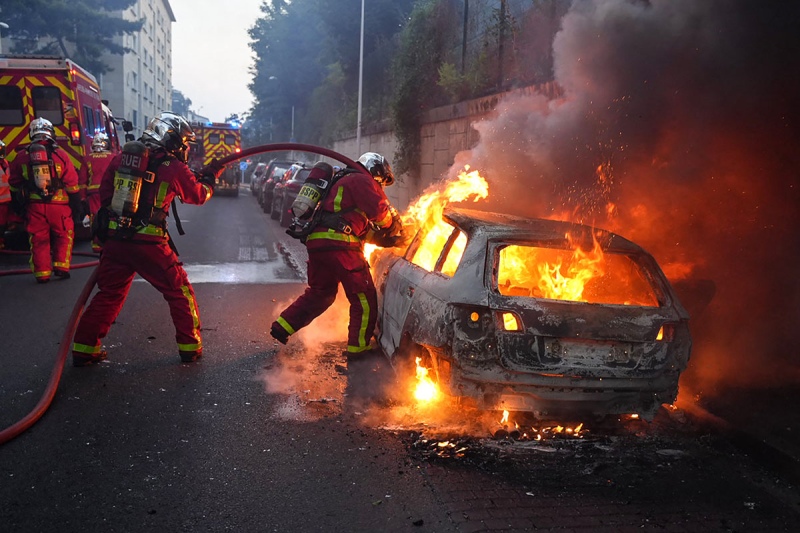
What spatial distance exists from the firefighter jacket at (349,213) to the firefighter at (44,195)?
4.76 m

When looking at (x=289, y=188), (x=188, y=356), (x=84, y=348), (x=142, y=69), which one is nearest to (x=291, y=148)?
(x=188, y=356)

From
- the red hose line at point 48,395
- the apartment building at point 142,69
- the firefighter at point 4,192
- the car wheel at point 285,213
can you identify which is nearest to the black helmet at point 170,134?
the red hose line at point 48,395

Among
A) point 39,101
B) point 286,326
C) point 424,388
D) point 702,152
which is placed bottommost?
point 424,388

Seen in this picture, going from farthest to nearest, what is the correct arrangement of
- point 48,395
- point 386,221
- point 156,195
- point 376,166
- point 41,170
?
point 41,170 < point 376,166 < point 386,221 < point 156,195 < point 48,395

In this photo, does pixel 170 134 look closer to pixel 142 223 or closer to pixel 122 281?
pixel 142 223

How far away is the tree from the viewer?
29.1m

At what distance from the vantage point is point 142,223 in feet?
17.5

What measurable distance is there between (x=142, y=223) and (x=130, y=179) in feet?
1.14

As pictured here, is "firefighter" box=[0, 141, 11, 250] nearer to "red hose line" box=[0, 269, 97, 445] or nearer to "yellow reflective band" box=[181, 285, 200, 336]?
"red hose line" box=[0, 269, 97, 445]

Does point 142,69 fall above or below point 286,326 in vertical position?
above

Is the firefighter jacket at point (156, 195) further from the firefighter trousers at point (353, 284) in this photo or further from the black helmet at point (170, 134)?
the firefighter trousers at point (353, 284)

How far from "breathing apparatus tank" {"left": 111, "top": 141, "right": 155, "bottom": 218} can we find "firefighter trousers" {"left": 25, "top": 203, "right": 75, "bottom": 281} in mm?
4135

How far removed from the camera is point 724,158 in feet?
21.5

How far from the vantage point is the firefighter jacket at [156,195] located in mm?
5329
